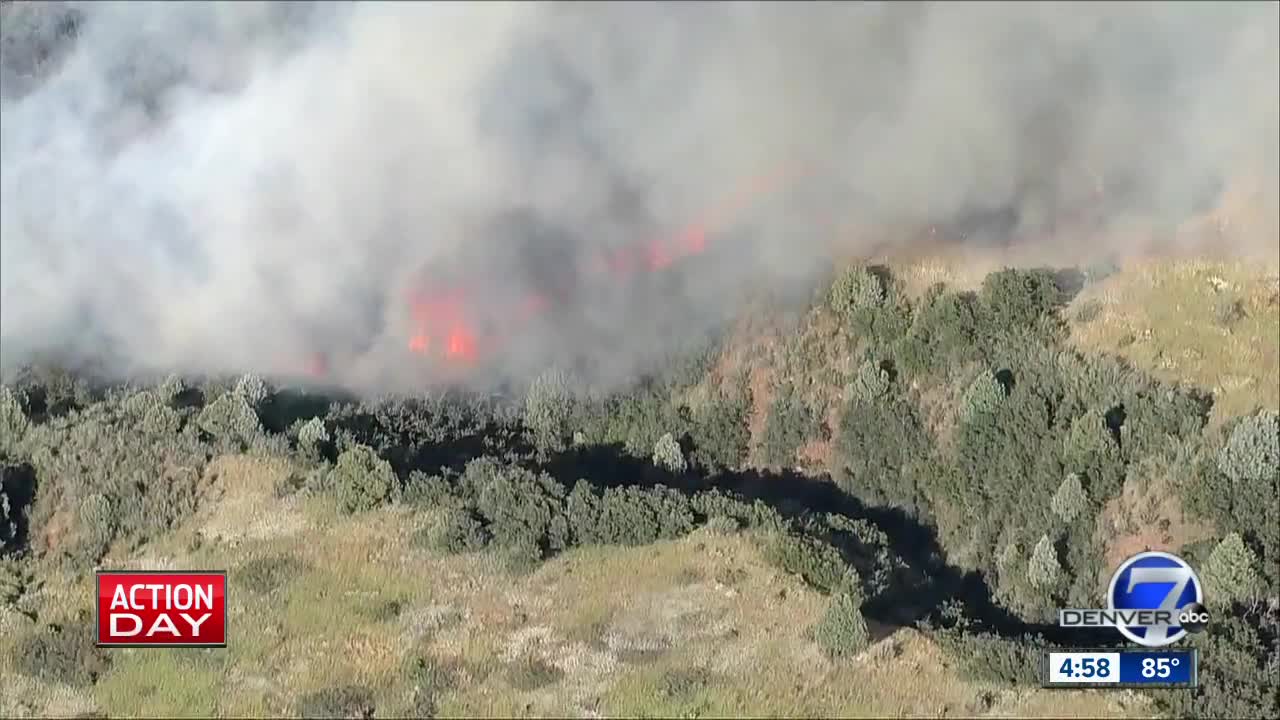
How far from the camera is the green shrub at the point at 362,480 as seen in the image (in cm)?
3200

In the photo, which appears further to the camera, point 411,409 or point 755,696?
point 411,409

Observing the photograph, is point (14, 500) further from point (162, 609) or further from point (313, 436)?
point (162, 609)

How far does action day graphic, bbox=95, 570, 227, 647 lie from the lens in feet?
90.8

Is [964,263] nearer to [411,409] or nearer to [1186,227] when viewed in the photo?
[1186,227]

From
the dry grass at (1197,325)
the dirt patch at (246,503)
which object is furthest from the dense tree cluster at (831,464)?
the dry grass at (1197,325)

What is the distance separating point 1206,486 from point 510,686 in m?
18.2

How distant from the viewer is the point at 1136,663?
81.7 ft

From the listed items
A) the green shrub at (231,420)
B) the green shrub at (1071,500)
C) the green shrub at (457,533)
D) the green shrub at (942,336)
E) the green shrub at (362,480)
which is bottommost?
the green shrub at (457,533)

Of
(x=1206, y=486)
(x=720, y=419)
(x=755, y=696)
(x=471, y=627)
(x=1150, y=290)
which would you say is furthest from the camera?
(x=720, y=419)

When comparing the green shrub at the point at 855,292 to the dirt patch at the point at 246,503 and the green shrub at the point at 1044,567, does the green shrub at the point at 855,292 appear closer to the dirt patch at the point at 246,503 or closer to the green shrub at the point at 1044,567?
the green shrub at the point at 1044,567

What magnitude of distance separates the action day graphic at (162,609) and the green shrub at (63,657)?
376mm

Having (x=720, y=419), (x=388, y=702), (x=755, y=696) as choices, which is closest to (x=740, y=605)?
(x=755, y=696)

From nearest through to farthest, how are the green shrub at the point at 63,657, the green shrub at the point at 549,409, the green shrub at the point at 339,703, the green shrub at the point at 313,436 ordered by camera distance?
the green shrub at the point at 339,703 < the green shrub at the point at 63,657 < the green shrub at the point at 313,436 < the green shrub at the point at 549,409

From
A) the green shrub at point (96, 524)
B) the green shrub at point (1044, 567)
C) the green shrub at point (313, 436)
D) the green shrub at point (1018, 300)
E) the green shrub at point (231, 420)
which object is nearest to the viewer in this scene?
the green shrub at point (1044, 567)
